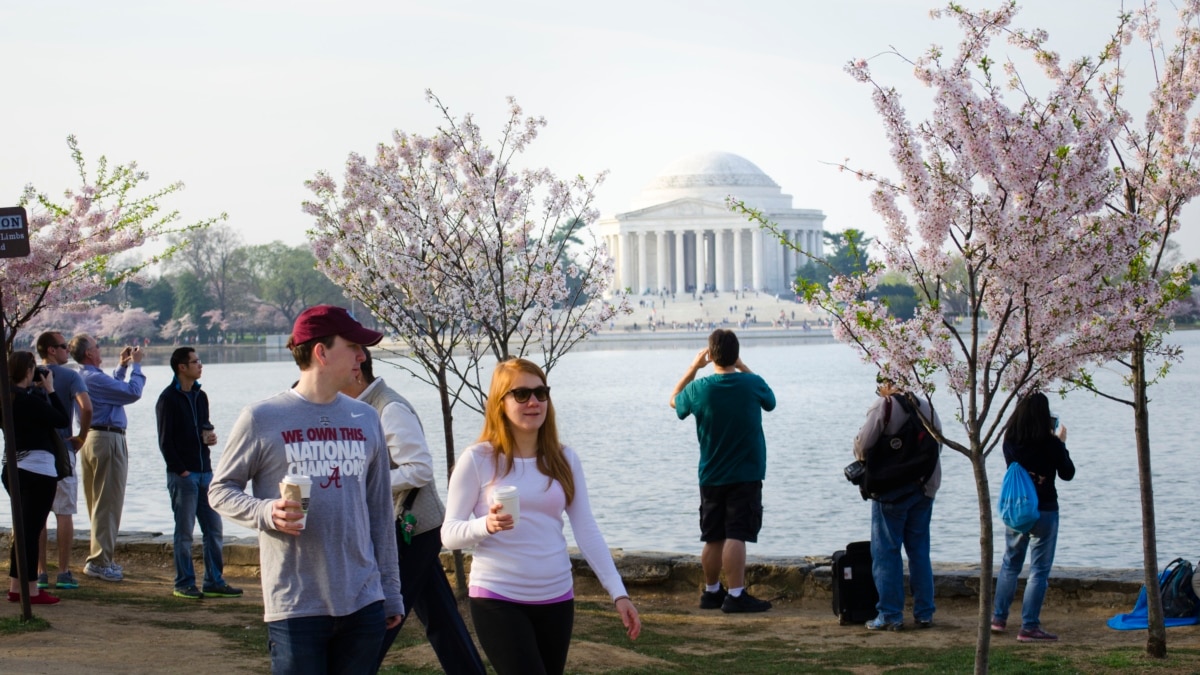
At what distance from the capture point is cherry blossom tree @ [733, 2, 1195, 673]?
6.54 metres

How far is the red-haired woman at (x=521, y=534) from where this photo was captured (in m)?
4.77

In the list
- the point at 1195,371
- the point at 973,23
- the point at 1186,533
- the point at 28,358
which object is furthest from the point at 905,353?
the point at 1195,371

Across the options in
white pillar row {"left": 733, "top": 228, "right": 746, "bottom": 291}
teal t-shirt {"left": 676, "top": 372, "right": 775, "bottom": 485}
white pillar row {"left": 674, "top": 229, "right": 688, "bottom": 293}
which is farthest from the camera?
white pillar row {"left": 674, "top": 229, "right": 688, "bottom": 293}

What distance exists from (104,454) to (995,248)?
633 centimetres

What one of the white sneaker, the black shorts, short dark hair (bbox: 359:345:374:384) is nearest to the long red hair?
short dark hair (bbox: 359:345:374:384)

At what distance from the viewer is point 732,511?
30.3 feet

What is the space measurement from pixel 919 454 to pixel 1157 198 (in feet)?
5.89

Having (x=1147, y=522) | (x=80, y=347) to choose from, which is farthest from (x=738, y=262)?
(x=1147, y=522)

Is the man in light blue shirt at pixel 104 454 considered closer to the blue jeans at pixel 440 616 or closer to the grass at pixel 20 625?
the grass at pixel 20 625

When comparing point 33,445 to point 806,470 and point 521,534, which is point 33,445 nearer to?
point 521,534

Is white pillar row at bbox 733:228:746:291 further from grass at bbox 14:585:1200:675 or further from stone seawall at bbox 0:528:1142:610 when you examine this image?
grass at bbox 14:585:1200:675

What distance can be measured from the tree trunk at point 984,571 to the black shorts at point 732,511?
8.18 ft

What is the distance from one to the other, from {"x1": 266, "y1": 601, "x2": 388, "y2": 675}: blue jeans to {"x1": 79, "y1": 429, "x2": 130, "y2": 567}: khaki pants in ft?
20.8

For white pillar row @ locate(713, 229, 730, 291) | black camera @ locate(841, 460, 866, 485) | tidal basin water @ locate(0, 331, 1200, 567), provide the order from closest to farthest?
black camera @ locate(841, 460, 866, 485), tidal basin water @ locate(0, 331, 1200, 567), white pillar row @ locate(713, 229, 730, 291)
